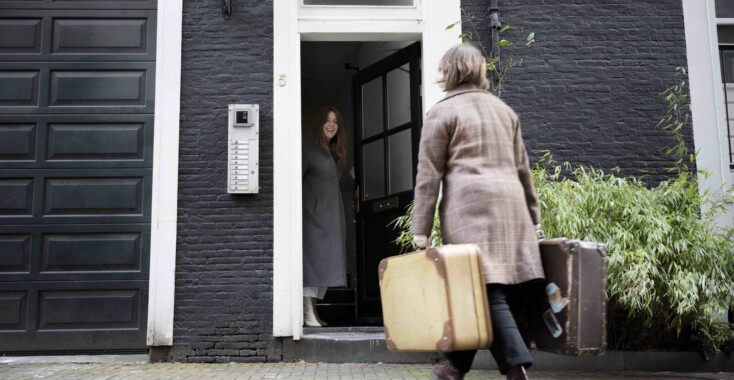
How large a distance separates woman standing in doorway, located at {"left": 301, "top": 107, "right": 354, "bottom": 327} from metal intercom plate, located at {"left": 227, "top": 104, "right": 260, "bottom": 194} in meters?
0.97

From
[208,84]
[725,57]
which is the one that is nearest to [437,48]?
[208,84]

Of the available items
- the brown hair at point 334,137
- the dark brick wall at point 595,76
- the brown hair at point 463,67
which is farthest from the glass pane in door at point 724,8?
the brown hair at point 463,67

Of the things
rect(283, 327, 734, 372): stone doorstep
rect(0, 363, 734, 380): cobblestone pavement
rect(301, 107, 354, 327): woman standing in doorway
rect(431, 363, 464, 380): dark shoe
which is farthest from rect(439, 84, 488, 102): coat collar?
rect(301, 107, 354, 327): woman standing in doorway

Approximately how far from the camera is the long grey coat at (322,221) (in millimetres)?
7160

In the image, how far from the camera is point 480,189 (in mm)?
3471

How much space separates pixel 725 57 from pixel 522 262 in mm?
4938

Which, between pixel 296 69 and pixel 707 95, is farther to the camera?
pixel 707 95

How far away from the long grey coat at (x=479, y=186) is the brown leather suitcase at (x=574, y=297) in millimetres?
90

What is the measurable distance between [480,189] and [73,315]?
4.40 metres

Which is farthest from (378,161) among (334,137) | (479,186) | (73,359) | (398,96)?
(479,186)

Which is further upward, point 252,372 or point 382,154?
point 382,154

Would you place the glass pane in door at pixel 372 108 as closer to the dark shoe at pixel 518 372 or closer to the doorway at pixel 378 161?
the doorway at pixel 378 161

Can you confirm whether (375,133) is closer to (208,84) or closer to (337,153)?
(337,153)

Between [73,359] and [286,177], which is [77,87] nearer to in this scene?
[286,177]
